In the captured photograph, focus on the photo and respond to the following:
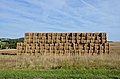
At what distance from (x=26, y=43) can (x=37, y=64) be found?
889 centimetres

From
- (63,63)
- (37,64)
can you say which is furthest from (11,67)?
(63,63)

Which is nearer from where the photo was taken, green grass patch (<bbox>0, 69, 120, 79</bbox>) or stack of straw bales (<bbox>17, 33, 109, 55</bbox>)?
green grass patch (<bbox>0, 69, 120, 79</bbox>)

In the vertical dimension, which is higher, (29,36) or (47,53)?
(29,36)

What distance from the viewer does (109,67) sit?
14906 mm

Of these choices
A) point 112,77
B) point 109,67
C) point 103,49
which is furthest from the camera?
point 103,49

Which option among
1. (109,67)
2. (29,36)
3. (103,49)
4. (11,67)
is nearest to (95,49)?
(103,49)

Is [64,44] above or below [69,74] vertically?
above

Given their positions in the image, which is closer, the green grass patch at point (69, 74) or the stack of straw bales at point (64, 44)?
the green grass patch at point (69, 74)

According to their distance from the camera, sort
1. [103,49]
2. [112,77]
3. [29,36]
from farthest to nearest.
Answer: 1. [29,36]
2. [103,49]
3. [112,77]

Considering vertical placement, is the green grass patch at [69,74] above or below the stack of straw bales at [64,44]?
below

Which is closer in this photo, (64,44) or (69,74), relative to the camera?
(69,74)

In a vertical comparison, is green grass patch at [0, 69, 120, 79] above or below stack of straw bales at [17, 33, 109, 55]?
below

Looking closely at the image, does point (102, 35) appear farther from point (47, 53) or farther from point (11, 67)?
point (11, 67)

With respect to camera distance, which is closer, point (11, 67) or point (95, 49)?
point (11, 67)
